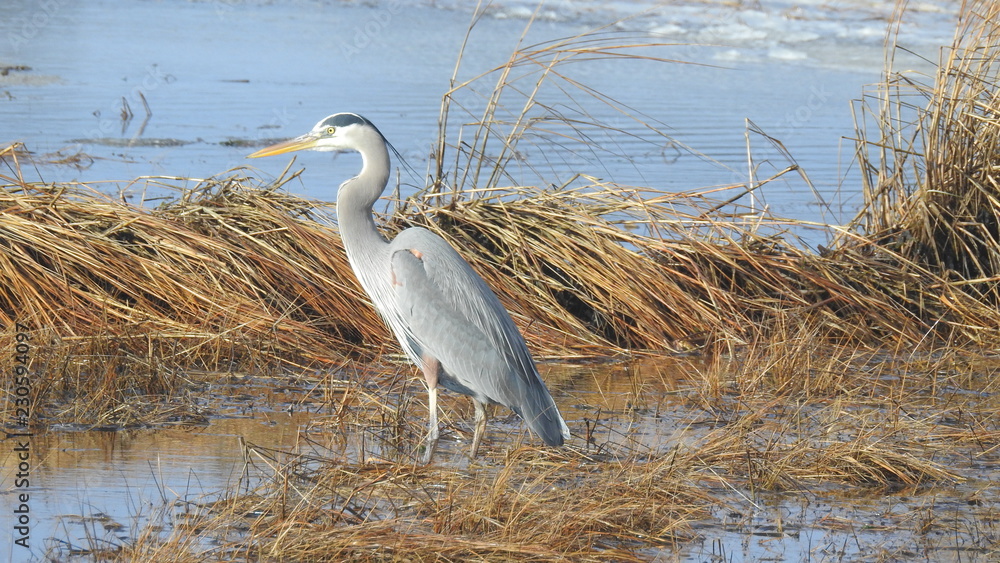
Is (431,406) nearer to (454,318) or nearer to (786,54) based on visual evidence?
(454,318)

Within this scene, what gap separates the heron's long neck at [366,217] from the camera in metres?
4.96

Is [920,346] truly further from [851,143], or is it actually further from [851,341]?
[851,143]

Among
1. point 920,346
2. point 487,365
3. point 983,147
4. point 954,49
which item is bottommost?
point 920,346

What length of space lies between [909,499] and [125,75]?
1116 centimetres

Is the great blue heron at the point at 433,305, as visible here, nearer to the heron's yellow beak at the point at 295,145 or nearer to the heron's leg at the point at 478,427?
the heron's leg at the point at 478,427

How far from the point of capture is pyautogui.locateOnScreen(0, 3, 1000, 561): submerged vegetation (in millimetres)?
3660

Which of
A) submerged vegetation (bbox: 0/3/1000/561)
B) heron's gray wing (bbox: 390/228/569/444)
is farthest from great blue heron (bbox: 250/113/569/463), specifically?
submerged vegetation (bbox: 0/3/1000/561)

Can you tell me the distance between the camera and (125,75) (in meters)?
13.4

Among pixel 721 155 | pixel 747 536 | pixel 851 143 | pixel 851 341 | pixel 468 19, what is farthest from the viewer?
pixel 468 19

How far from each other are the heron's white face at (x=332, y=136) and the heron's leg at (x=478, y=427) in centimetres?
119

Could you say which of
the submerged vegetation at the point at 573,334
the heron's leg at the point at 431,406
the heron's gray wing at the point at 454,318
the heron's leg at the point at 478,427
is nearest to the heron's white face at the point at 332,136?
the heron's gray wing at the point at 454,318

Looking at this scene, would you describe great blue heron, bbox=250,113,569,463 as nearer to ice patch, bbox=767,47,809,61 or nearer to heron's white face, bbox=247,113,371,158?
heron's white face, bbox=247,113,371,158

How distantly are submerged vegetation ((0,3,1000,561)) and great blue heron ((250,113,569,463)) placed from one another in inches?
11.5

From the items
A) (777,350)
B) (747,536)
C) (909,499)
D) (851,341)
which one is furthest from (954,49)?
(747,536)
